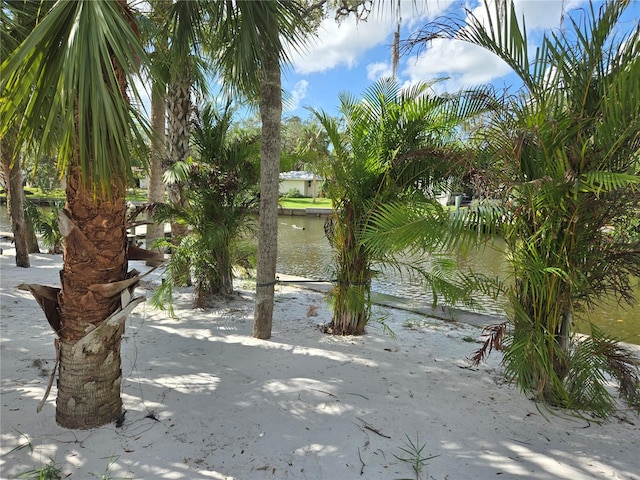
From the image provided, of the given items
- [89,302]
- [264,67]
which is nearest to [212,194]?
[264,67]

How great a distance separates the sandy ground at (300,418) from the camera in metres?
2.26

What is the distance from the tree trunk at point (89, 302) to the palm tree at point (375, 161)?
7.14 feet

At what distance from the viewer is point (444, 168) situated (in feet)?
12.5

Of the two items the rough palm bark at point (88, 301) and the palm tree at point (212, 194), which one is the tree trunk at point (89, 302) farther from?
the palm tree at point (212, 194)

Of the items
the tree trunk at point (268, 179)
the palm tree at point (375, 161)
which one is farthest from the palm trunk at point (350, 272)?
the tree trunk at point (268, 179)

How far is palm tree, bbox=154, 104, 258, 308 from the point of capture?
5293 millimetres

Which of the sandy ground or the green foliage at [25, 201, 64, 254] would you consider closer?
the sandy ground

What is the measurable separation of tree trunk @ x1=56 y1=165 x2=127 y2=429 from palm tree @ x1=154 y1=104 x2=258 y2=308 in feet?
8.76

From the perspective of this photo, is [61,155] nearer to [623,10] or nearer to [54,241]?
[623,10]

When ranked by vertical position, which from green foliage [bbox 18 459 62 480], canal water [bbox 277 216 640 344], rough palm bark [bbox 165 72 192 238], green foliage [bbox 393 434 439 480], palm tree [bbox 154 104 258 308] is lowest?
green foliage [bbox 18 459 62 480]

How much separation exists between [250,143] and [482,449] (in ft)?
14.7

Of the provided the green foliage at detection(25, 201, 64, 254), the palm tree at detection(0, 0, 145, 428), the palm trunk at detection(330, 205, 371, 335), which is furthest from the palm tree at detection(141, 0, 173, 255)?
the green foliage at detection(25, 201, 64, 254)

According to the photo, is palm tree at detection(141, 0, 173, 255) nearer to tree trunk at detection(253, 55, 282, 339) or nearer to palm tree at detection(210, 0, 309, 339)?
palm tree at detection(210, 0, 309, 339)

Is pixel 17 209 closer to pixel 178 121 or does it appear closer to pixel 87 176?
pixel 178 121
